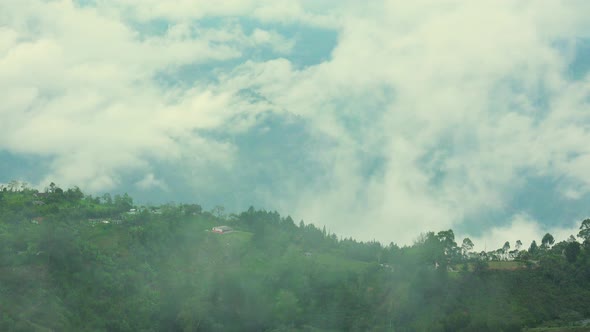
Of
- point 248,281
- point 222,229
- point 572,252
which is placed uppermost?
point 222,229

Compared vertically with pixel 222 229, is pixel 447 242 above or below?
below

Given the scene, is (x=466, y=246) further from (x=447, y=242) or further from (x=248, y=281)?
(x=248, y=281)

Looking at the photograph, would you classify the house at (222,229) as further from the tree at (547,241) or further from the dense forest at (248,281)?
the tree at (547,241)

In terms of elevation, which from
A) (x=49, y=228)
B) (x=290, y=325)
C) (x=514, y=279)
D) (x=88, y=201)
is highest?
(x=88, y=201)

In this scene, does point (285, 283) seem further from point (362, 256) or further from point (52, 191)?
point (52, 191)

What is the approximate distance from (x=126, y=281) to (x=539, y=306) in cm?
2494

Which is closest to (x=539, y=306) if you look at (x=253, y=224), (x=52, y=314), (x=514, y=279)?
(x=514, y=279)

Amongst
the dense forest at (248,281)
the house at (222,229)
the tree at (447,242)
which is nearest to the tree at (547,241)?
the dense forest at (248,281)

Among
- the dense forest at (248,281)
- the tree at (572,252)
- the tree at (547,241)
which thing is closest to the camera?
the dense forest at (248,281)

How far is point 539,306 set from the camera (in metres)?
37.3

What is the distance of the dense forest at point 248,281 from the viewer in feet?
113

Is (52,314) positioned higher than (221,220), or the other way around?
(221,220)

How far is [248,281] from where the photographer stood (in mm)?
38781

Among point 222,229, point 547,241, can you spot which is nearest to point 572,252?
point 547,241
